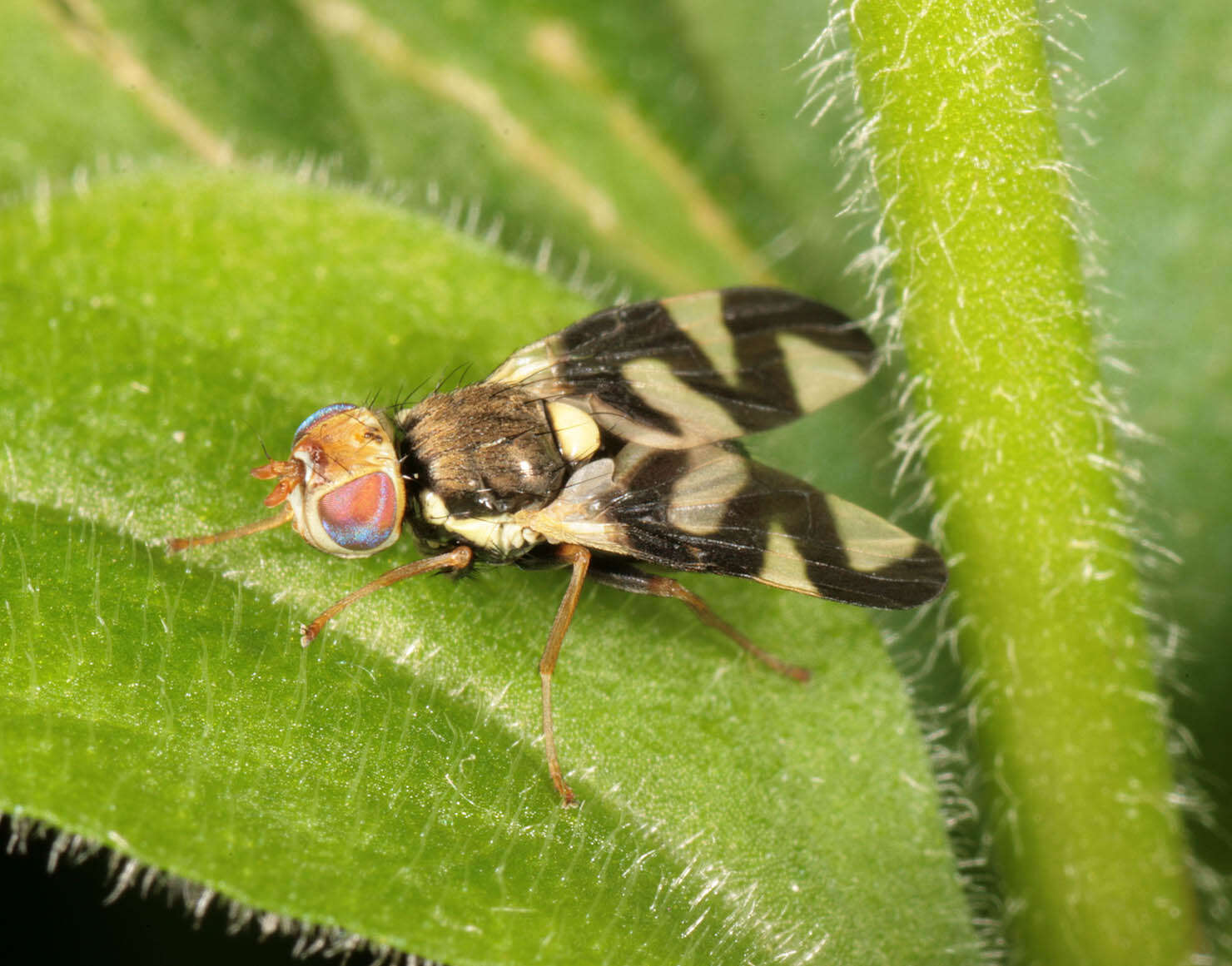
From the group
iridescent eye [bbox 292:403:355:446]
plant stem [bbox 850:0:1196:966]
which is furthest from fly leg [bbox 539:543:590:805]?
plant stem [bbox 850:0:1196:966]

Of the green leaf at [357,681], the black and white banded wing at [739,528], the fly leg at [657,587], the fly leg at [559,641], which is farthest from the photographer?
the fly leg at [657,587]

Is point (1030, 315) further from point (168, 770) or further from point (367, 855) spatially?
point (168, 770)

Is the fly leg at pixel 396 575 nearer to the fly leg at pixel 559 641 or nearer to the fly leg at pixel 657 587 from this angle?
the fly leg at pixel 559 641

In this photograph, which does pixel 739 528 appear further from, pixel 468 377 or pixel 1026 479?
pixel 468 377

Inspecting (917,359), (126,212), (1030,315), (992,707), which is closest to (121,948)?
(126,212)

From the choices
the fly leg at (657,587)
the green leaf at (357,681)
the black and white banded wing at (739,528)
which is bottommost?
the green leaf at (357,681)

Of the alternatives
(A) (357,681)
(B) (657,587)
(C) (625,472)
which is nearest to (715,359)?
(C) (625,472)

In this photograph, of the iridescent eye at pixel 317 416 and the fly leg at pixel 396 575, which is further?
the iridescent eye at pixel 317 416

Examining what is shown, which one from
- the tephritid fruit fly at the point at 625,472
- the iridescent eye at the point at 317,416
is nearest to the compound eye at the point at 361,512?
the tephritid fruit fly at the point at 625,472

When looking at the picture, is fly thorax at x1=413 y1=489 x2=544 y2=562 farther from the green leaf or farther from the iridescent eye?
the iridescent eye
